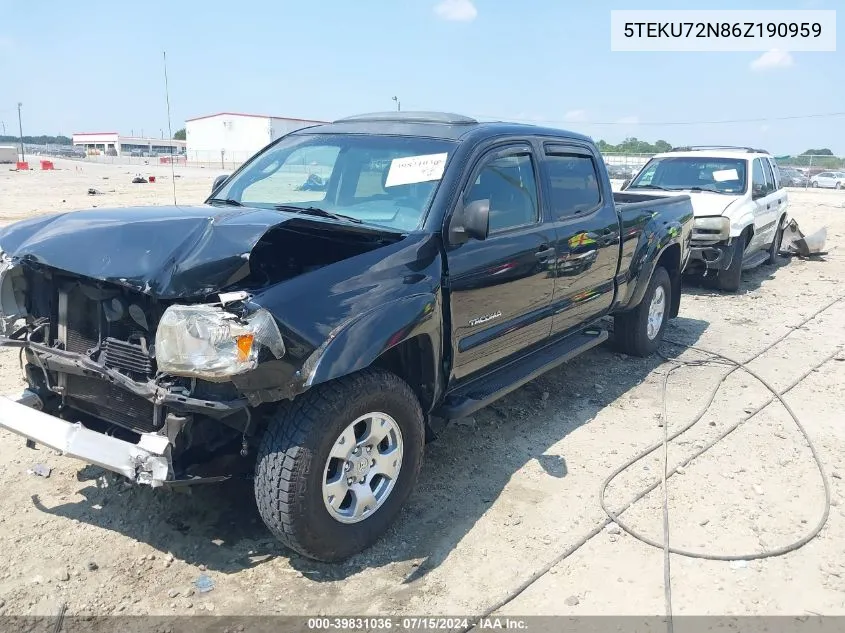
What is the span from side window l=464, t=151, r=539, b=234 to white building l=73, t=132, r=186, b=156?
7909 centimetres

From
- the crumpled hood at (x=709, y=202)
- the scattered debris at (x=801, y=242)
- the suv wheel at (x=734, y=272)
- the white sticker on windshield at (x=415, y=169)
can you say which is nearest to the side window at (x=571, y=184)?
the white sticker on windshield at (x=415, y=169)

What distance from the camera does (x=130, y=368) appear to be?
2963mm

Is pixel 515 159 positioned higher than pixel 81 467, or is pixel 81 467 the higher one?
pixel 515 159

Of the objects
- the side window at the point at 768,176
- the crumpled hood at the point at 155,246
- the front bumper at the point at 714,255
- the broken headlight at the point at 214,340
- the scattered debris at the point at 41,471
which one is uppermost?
the side window at the point at 768,176

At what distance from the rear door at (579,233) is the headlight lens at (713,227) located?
4.42m

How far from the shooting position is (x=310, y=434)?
2873 millimetres

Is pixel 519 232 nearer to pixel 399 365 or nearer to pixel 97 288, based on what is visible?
pixel 399 365

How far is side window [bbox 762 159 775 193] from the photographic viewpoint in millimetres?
10680

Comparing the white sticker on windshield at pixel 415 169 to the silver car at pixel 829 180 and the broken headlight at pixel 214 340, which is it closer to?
the broken headlight at pixel 214 340

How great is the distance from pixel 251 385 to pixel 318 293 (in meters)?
0.47

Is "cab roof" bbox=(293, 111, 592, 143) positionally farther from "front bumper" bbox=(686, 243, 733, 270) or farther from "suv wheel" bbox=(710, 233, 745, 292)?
"suv wheel" bbox=(710, 233, 745, 292)

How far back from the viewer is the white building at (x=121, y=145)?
261 feet

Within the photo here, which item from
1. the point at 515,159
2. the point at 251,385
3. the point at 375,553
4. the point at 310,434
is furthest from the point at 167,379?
the point at 515,159

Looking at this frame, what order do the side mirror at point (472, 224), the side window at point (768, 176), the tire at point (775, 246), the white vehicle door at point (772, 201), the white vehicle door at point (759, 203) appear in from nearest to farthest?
the side mirror at point (472, 224), the white vehicle door at point (759, 203), the white vehicle door at point (772, 201), the side window at point (768, 176), the tire at point (775, 246)
